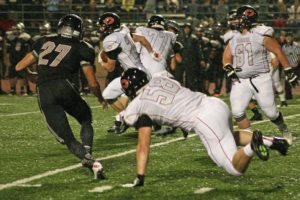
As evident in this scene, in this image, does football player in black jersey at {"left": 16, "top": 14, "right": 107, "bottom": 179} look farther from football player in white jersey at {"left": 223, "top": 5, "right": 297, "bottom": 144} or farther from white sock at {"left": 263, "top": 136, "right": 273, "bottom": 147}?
football player in white jersey at {"left": 223, "top": 5, "right": 297, "bottom": 144}

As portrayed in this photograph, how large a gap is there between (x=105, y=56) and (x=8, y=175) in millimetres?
3319

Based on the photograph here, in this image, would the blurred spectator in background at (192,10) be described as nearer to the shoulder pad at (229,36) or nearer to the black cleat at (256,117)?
the shoulder pad at (229,36)

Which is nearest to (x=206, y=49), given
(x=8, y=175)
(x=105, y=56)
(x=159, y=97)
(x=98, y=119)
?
(x=98, y=119)

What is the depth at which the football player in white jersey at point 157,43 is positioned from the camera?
35.5 ft

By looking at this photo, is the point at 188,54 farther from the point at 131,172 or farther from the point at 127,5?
the point at 131,172

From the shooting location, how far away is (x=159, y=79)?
21.1ft

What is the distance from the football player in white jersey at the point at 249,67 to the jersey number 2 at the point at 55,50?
7.10 feet

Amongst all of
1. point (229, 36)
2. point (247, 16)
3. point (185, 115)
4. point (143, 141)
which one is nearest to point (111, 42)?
point (247, 16)

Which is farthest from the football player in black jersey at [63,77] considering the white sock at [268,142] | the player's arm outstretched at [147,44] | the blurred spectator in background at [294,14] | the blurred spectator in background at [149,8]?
the blurred spectator in background at [294,14]

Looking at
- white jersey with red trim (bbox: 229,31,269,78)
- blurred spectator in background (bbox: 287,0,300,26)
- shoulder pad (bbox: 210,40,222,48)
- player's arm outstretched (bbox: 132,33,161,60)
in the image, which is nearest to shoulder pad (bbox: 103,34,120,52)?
player's arm outstretched (bbox: 132,33,161,60)

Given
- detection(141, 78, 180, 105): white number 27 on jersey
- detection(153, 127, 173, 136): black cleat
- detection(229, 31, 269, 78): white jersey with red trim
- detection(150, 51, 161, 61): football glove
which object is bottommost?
detection(153, 127, 173, 136): black cleat

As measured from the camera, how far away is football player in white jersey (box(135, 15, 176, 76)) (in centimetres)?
1082

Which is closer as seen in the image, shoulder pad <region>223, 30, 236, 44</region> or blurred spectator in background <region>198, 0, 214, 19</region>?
shoulder pad <region>223, 30, 236, 44</region>

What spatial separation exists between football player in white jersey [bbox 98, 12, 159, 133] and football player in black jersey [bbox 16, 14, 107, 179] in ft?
6.46
